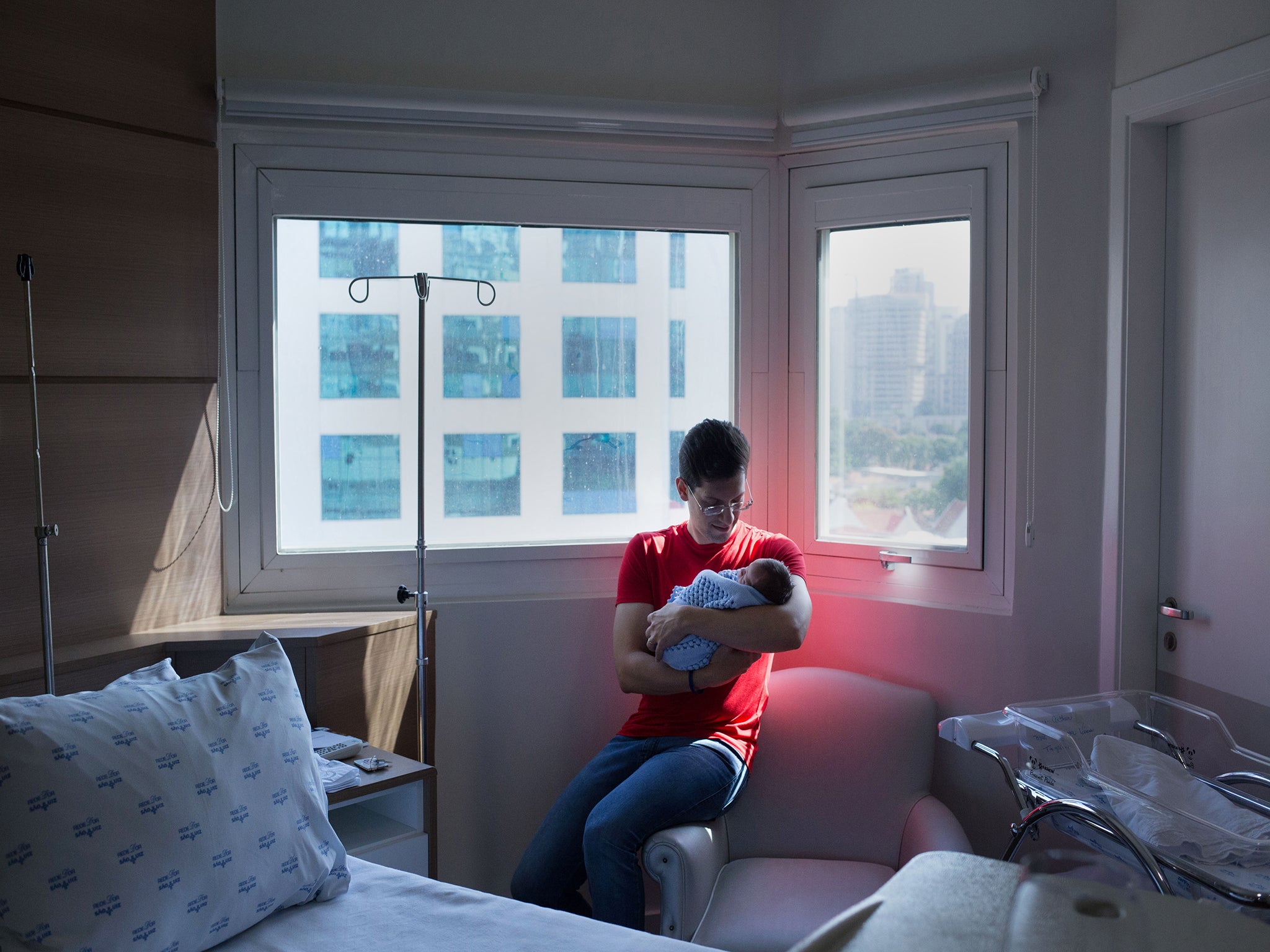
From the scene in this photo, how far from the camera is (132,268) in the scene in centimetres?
233

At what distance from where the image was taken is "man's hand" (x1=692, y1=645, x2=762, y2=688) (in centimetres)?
226

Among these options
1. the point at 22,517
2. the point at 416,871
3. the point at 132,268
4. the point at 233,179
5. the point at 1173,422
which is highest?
the point at 233,179

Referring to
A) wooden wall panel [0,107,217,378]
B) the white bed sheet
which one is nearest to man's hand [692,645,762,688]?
the white bed sheet

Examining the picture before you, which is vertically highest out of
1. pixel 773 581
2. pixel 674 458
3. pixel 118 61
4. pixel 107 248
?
pixel 118 61

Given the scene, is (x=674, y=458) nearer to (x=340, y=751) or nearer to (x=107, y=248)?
(x=340, y=751)

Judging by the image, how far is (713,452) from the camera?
7.82 ft

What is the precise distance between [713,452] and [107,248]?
5.08 feet

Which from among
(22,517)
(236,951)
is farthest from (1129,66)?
(22,517)

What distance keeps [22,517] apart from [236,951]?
1233mm

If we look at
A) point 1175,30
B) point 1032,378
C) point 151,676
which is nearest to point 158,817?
point 151,676

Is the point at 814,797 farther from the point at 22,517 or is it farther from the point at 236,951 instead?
the point at 22,517

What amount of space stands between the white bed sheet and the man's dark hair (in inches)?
45.4

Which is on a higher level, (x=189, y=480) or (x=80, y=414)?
(x=80, y=414)

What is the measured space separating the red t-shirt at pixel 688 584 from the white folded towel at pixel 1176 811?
79 centimetres
